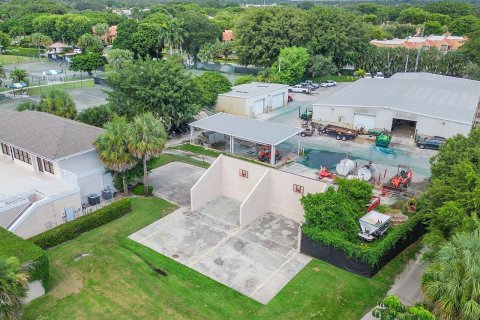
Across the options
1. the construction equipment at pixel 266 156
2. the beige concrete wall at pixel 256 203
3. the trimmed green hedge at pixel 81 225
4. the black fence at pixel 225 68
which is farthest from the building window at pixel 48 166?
the black fence at pixel 225 68

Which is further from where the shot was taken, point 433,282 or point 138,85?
point 138,85

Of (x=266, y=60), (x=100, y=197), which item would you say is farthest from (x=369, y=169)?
(x=266, y=60)

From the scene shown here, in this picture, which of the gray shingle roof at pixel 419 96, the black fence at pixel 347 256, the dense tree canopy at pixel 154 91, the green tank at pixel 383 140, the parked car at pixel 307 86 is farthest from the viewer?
the parked car at pixel 307 86

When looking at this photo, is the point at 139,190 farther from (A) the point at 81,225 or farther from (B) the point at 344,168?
(B) the point at 344,168

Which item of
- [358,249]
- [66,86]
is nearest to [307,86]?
[66,86]

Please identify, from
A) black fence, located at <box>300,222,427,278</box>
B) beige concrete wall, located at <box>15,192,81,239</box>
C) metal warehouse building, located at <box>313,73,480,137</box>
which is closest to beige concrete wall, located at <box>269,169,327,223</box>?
black fence, located at <box>300,222,427,278</box>

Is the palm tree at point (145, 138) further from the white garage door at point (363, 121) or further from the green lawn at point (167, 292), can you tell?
the white garage door at point (363, 121)

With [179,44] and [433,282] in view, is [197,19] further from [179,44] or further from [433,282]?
[433,282]

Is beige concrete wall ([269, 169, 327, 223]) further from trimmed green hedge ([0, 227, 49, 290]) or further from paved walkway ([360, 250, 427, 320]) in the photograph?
trimmed green hedge ([0, 227, 49, 290])
